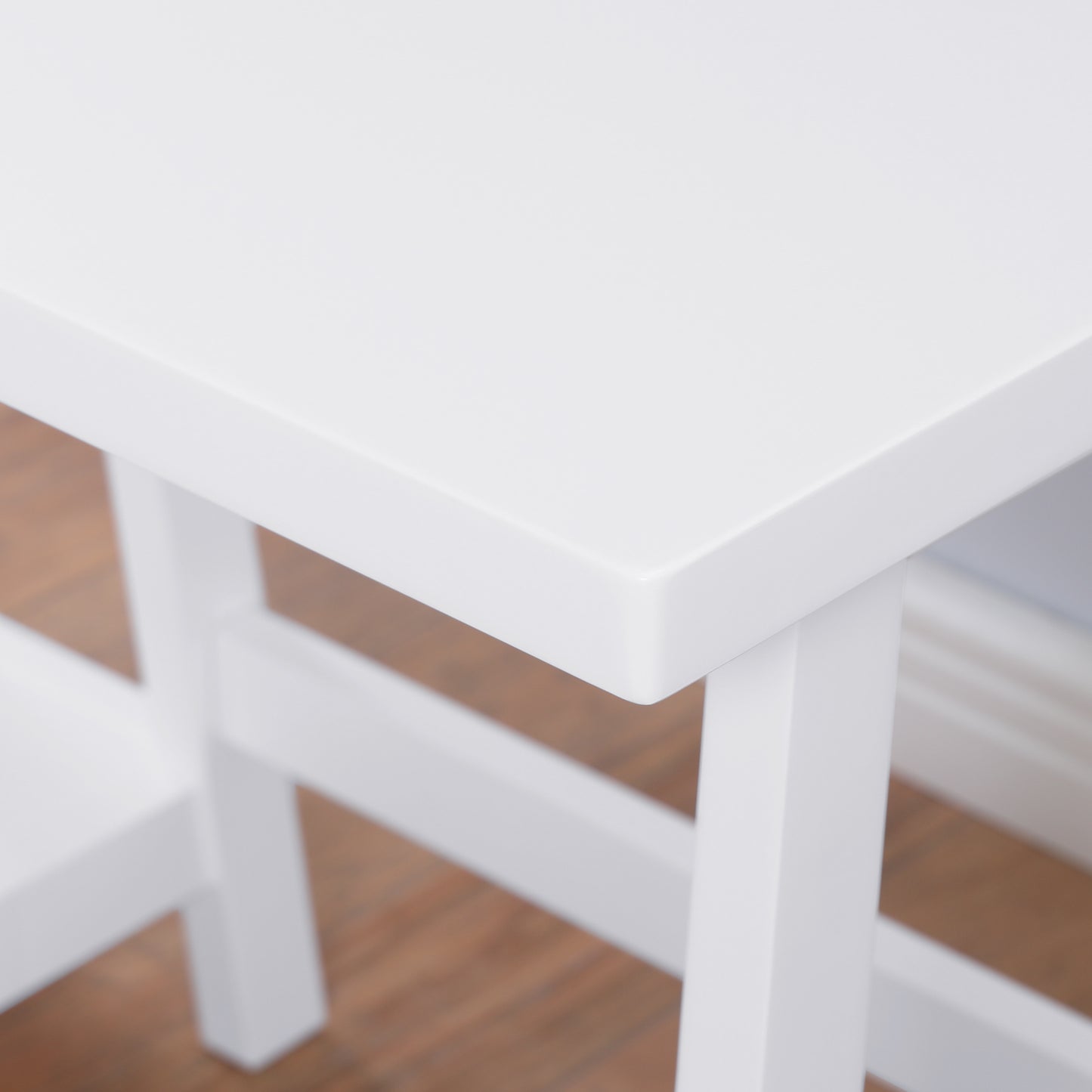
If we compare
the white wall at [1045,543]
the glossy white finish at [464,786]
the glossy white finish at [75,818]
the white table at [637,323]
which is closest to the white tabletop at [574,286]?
the white table at [637,323]

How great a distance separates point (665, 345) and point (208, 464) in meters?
0.11

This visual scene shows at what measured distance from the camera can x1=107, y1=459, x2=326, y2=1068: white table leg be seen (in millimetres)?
1081

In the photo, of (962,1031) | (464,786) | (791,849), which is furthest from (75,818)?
(791,849)

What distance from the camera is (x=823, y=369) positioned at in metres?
0.42

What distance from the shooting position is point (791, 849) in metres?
0.51

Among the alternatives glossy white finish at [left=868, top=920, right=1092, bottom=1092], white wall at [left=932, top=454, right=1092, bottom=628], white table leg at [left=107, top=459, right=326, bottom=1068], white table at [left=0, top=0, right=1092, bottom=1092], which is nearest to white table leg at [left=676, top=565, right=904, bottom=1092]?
white table at [left=0, top=0, right=1092, bottom=1092]

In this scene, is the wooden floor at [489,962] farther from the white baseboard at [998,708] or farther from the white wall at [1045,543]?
the white wall at [1045,543]

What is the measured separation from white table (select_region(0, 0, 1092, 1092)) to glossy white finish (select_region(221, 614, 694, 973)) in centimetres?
34

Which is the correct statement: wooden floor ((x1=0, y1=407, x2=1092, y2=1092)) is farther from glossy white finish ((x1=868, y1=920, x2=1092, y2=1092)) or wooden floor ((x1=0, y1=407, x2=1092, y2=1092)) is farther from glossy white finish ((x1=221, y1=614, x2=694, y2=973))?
glossy white finish ((x1=868, y1=920, x2=1092, y2=1092))

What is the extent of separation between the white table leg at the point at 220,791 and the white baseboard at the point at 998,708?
44cm

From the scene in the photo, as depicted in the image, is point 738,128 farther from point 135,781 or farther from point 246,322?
point 135,781

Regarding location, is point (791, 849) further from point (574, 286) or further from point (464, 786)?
point (464, 786)

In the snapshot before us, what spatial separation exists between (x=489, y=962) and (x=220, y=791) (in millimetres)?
262

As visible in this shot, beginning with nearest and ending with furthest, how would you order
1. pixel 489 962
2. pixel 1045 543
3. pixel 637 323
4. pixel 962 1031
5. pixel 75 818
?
pixel 637 323 < pixel 962 1031 < pixel 1045 543 < pixel 75 818 < pixel 489 962
